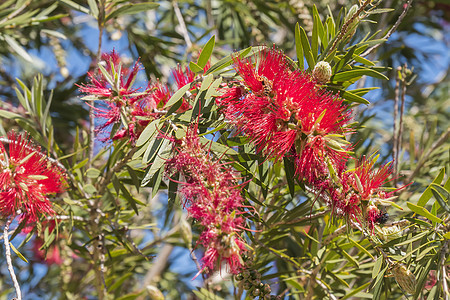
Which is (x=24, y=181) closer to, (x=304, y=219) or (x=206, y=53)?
(x=206, y=53)

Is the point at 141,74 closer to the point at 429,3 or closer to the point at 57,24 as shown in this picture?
the point at 57,24

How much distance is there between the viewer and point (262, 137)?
2.78 ft

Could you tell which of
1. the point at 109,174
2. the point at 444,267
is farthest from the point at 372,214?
the point at 109,174

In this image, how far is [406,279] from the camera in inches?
31.5

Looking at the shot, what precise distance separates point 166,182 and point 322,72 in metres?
0.68

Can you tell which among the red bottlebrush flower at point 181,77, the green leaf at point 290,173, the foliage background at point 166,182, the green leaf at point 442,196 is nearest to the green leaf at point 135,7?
the foliage background at point 166,182

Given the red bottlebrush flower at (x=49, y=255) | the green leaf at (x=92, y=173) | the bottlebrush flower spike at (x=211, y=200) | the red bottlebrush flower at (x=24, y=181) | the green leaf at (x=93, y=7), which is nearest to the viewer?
the bottlebrush flower spike at (x=211, y=200)

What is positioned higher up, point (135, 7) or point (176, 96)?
point (135, 7)

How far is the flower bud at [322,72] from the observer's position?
2.86 feet

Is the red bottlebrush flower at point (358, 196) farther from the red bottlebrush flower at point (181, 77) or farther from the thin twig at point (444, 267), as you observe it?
the red bottlebrush flower at point (181, 77)

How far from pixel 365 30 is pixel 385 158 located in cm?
74

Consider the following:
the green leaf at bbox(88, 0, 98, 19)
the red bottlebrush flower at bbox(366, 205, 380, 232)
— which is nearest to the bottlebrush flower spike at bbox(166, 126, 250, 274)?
the red bottlebrush flower at bbox(366, 205, 380, 232)

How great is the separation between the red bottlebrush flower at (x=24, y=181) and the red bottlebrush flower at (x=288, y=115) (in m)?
0.42

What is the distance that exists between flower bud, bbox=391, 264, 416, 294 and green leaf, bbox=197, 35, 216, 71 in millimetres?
503
